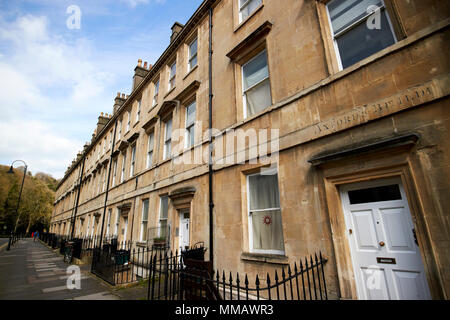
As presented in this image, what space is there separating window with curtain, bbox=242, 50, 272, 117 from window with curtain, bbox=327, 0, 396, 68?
207 centimetres

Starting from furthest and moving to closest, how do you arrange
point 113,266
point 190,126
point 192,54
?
1. point 192,54
2. point 190,126
3. point 113,266

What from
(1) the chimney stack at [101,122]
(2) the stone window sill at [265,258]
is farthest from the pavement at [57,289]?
(1) the chimney stack at [101,122]

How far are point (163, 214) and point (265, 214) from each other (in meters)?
6.06

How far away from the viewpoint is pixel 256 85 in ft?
22.1

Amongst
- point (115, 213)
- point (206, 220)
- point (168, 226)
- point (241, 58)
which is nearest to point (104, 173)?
point (115, 213)

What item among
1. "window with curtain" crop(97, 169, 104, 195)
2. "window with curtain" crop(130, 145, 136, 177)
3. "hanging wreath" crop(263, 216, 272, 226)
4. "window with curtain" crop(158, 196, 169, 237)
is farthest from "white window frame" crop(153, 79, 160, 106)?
"window with curtain" crop(97, 169, 104, 195)

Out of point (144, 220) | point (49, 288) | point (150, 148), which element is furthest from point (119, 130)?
point (49, 288)

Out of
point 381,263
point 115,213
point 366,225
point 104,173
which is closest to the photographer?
point 381,263

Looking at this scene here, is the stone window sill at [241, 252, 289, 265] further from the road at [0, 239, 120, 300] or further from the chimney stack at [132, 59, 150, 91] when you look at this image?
the chimney stack at [132, 59, 150, 91]

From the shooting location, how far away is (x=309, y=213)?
14.8 feet

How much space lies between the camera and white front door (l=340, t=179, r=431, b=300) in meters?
3.31

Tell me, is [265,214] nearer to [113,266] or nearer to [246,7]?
[113,266]

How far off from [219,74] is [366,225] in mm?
6808

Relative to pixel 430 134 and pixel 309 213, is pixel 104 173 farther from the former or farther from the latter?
pixel 430 134
